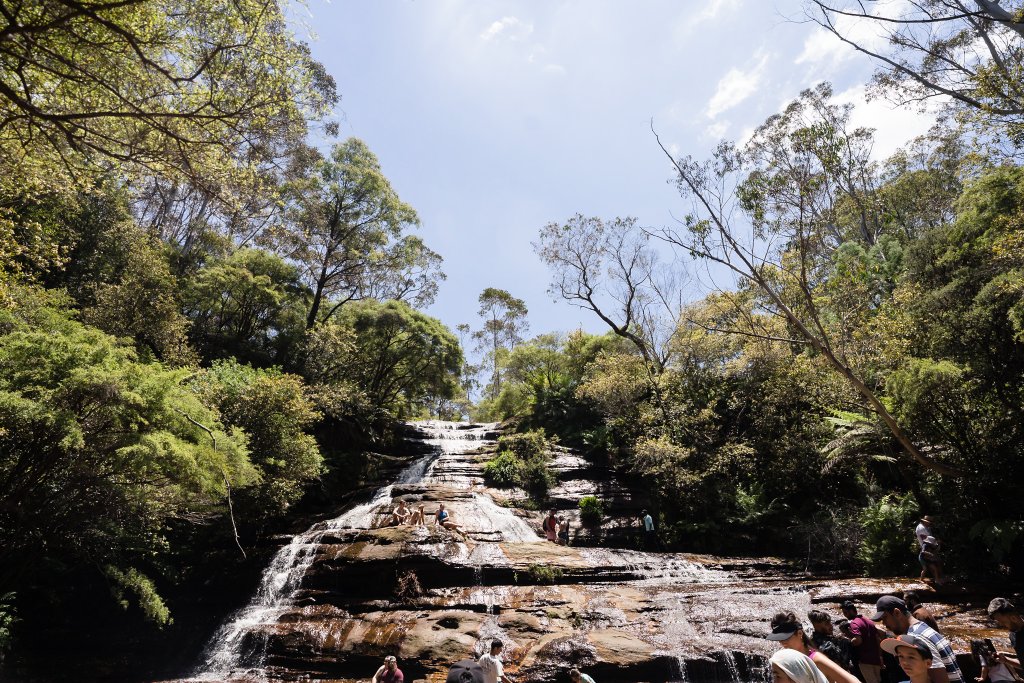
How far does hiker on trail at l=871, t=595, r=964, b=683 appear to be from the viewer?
3449 mm

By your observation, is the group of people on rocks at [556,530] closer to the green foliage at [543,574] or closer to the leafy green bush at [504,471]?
the green foliage at [543,574]

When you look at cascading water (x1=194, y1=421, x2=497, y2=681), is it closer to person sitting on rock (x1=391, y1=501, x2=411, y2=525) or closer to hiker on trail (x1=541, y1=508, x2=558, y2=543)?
person sitting on rock (x1=391, y1=501, x2=411, y2=525)

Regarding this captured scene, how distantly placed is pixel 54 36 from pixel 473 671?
6.36 meters

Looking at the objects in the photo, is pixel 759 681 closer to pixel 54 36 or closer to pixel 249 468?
pixel 249 468

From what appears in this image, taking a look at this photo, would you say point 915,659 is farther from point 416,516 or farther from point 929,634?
point 416,516

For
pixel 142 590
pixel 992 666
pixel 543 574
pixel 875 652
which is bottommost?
pixel 142 590

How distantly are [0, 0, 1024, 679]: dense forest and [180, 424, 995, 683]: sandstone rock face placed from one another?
193 centimetres

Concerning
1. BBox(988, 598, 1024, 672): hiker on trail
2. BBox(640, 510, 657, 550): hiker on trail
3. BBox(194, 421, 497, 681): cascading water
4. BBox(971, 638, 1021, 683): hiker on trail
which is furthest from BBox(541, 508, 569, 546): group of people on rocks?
BBox(988, 598, 1024, 672): hiker on trail

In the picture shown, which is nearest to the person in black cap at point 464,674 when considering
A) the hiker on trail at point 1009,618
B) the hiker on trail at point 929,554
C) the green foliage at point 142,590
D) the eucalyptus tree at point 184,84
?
the hiker on trail at point 1009,618

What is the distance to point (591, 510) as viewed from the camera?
55.8 ft

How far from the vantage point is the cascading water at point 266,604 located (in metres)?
9.62

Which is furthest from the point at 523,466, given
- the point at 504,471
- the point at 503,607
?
the point at 503,607

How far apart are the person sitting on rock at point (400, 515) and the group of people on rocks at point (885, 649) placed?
11.6m

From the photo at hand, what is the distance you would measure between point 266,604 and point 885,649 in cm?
1200
